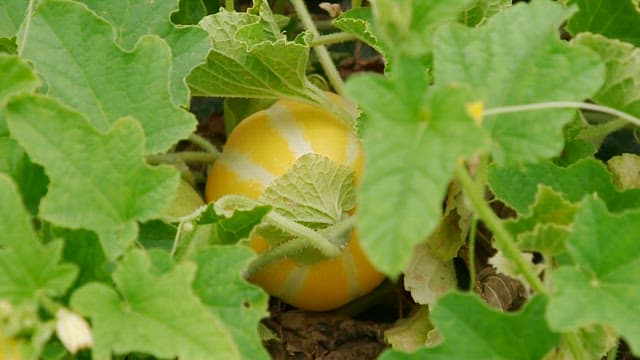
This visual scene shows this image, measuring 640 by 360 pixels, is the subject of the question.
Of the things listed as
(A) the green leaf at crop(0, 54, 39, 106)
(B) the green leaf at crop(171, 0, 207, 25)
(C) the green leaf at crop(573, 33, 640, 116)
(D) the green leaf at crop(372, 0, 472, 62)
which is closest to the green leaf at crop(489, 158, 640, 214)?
(C) the green leaf at crop(573, 33, 640, 116)

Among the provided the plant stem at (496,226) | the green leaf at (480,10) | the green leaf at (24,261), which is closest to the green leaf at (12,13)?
the green leaf at (24,261)

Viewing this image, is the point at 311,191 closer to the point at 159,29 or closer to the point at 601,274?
the point at 159,29

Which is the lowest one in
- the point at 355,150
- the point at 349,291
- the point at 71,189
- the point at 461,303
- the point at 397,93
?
the point at 349,291

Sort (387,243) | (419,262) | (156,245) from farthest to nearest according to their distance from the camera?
(419,262)
(156,245)
(387,243)

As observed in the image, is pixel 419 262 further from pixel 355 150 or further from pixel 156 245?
pixel 156 245

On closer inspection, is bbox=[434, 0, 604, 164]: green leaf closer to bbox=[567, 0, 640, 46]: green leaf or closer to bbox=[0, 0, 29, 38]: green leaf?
bbox=[567, 0, 640, 46]: green leaf

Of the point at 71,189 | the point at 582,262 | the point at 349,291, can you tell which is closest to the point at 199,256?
the point at 71,189

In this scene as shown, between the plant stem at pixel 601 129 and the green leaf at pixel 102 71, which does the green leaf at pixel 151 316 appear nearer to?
the green leaf at pixel 102 71
